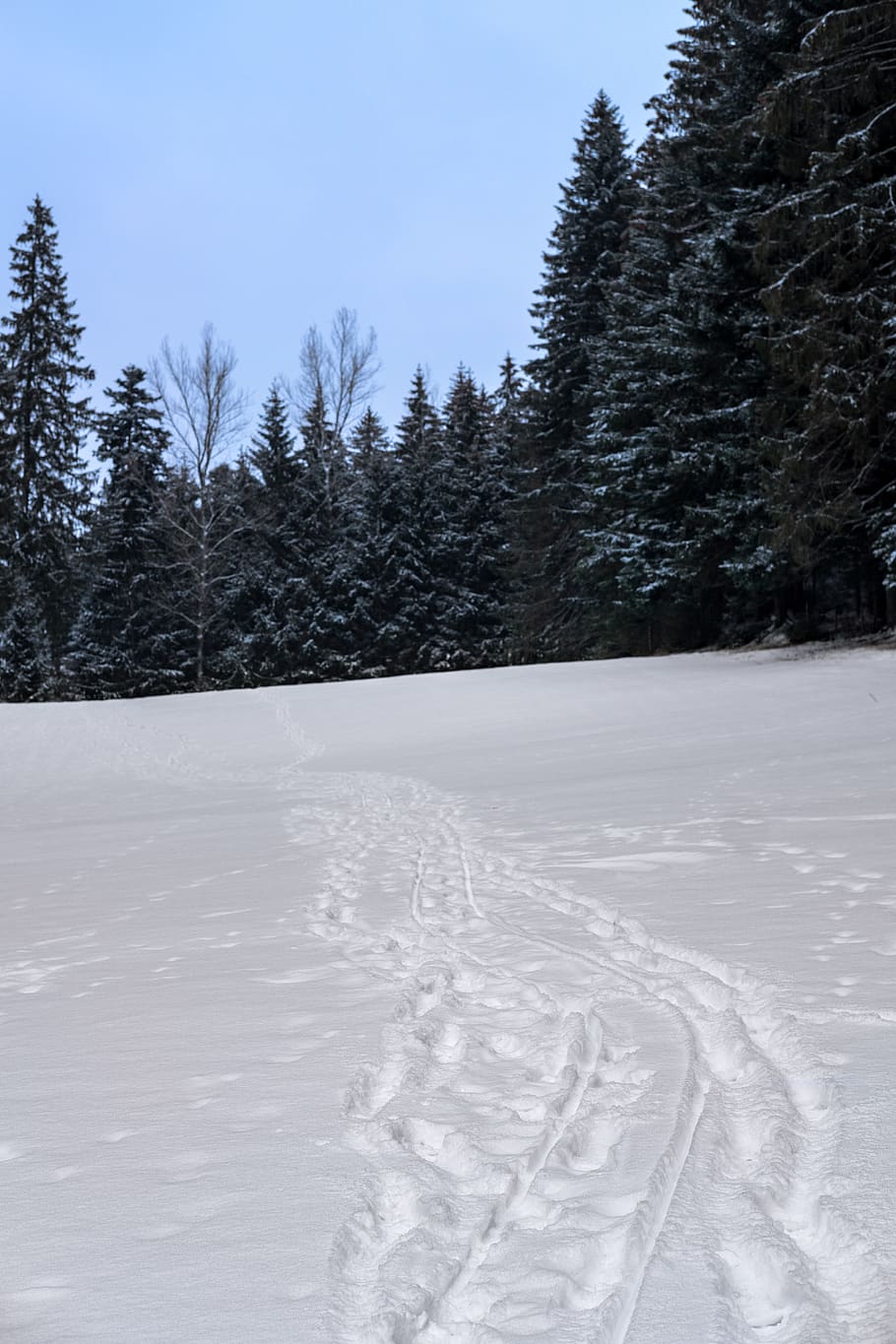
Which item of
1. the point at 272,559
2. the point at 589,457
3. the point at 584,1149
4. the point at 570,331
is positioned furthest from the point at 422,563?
the point at 584,1149

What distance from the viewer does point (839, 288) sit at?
53.4ft

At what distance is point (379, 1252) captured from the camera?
2.24m

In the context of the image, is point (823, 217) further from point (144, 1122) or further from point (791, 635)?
point (144, 1122)

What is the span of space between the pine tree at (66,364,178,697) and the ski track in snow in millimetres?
32117

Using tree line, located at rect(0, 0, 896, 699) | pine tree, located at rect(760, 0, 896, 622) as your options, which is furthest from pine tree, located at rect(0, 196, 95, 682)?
pine tree, located at rect(760, 0, 896, 622)

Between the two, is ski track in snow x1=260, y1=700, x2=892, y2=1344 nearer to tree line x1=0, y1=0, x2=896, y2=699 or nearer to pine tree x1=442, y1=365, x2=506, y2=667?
tree line x1=0, y1=0, x2=896, y2=699

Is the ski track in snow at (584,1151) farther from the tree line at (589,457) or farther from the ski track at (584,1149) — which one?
the tree line at (589,457)

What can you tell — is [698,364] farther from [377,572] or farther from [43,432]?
[43,432]

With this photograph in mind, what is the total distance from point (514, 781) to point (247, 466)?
104ft

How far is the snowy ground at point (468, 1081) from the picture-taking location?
206 centimetres

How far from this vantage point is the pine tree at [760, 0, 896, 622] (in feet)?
49.5

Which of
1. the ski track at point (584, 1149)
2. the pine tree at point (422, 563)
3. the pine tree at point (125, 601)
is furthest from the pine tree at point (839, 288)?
the pine tree at point (125, 601)

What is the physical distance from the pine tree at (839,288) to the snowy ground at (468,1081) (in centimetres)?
854

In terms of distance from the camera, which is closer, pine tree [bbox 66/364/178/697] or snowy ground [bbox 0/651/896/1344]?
snowy ground [bbox 0/651/896/1344]
